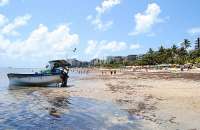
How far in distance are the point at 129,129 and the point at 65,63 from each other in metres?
26.8

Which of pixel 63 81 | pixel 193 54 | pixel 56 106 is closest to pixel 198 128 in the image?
pixel 56 106

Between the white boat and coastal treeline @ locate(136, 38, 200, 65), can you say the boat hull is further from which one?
coastal treeline @ locate(136, 38, 200, 65)

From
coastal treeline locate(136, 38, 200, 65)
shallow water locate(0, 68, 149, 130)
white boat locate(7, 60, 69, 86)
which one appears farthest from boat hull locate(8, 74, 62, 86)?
coastal treeline locate(136, 38, 200, 65)

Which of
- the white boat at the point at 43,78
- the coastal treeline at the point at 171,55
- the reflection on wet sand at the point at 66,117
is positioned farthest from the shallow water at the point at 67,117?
the coastal treeline at the point at 171,55

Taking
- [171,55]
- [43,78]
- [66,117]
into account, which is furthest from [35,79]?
[171,55]

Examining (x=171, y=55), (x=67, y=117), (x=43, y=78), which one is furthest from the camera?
(x=171, y=55)

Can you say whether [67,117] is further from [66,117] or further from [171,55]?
[171,55]

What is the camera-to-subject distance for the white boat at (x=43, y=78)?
36469 millimetres

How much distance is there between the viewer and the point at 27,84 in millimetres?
37375

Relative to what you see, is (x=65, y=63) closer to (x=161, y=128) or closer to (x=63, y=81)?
(x=63, y=81)

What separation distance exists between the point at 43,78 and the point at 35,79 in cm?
87

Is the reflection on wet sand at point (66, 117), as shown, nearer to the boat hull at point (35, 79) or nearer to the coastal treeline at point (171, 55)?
the boat hull at point (35, 79)

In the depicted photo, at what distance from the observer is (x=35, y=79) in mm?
36719

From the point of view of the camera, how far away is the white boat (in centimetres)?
3647
